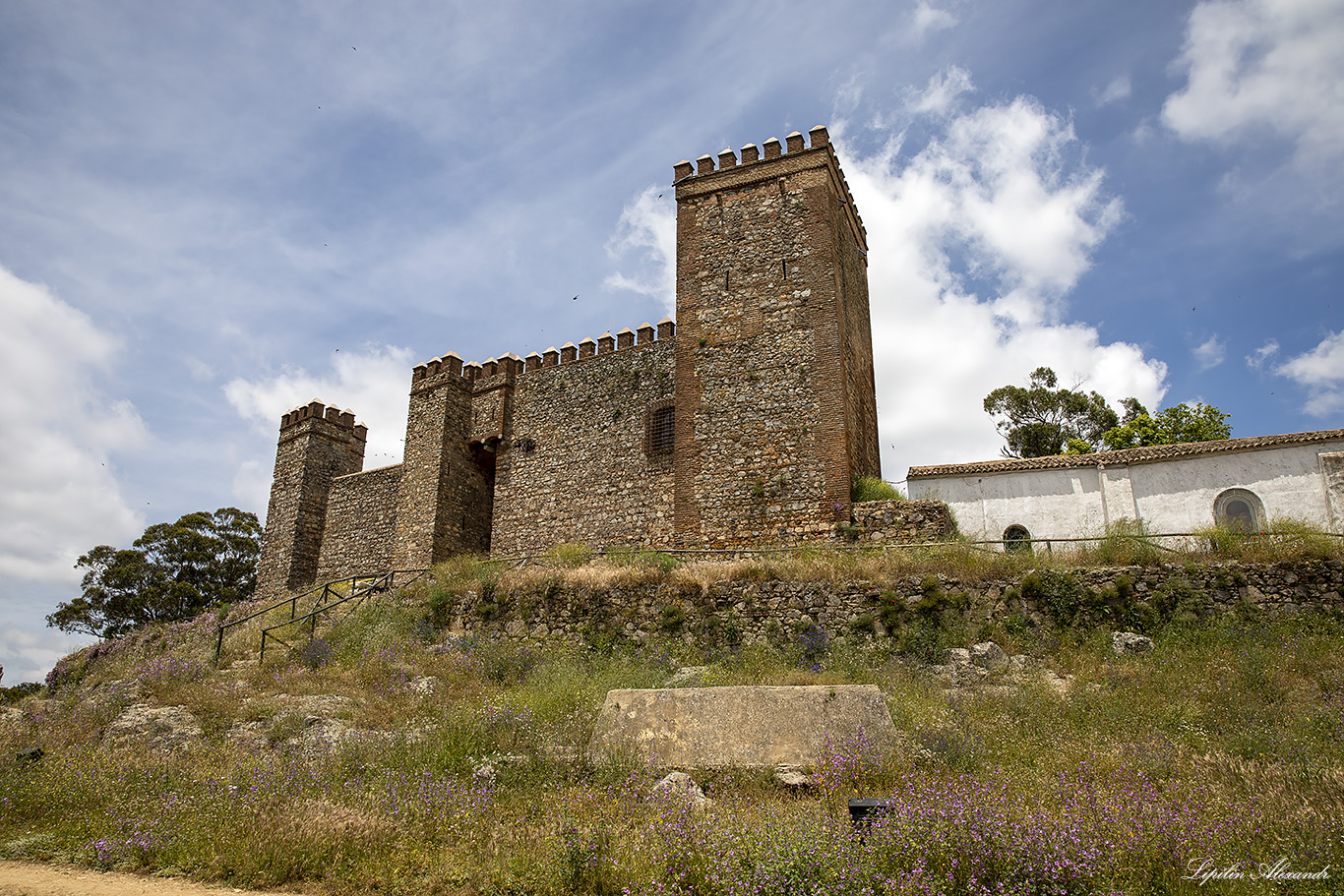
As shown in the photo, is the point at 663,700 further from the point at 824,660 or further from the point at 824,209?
the point at 824,209

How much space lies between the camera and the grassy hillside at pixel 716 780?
15.3 ft

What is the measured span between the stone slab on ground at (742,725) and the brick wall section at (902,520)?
668cm

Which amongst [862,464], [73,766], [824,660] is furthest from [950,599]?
[73,766]

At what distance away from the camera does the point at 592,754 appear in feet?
22.8

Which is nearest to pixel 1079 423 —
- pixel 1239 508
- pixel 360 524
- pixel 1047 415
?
pixel 1047 415

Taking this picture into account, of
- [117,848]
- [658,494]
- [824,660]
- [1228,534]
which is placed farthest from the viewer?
[658,494]

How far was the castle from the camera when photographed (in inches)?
592

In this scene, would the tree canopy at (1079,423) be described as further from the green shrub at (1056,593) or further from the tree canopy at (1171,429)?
the green shrub at (1056,593)

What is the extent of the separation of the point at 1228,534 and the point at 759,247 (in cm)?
1008

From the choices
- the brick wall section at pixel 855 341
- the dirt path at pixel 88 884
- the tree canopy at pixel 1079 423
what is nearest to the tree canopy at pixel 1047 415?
the tree canopy at pixel 1079 423

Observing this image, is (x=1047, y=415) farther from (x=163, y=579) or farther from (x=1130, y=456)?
(x=163, y=579)

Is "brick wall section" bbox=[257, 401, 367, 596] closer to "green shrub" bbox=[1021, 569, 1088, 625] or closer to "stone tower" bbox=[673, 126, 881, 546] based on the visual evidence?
"stone tower" bbox=[673, 126, 881, 546]

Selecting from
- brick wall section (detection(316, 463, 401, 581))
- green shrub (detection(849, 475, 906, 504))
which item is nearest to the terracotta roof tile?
green shrub (detection(849, 475, 906, 504))

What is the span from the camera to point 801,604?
1153 centimetres
